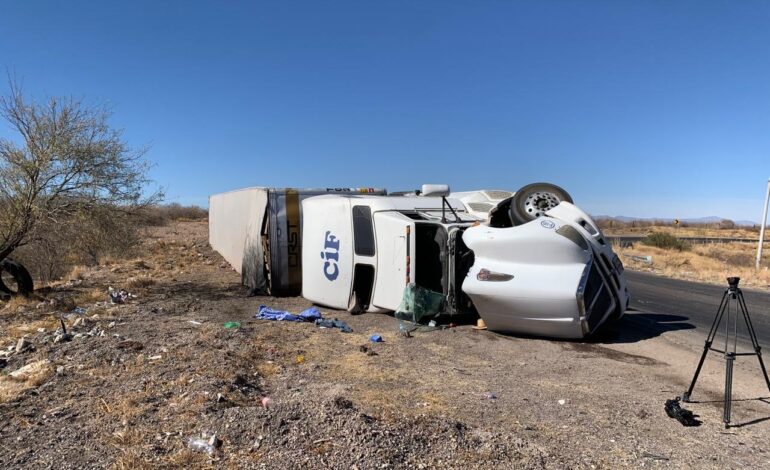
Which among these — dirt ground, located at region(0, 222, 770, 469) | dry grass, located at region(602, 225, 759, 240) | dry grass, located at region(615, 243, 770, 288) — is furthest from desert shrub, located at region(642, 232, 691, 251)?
dirt ground, located at region(0, 222, 770, 469)

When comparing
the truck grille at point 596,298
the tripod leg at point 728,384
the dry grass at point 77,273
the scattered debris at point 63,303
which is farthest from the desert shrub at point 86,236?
the tripod leg at point 728,384

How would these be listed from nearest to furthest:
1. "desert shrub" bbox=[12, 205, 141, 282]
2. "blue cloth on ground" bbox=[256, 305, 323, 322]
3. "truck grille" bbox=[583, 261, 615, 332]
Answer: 1. "truck grille" bbox=[583, 261, 615, 332]
2. "blue cloth on ground" bbox=[256, 305, 323, 322]
3. "desert shrub" bbox=[12, 205, 141, 282]

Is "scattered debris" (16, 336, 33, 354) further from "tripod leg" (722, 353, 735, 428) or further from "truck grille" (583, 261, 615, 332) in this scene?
"tripod leg" (722, 353, 735, 428)

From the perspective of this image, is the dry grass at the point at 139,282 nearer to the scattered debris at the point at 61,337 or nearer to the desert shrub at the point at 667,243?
the scattered debris at the point at 61,337

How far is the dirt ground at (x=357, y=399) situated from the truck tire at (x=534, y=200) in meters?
2.05

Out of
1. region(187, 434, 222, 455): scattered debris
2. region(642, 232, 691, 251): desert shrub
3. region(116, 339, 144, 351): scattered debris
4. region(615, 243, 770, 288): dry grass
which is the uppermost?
Answer: region(642, 232, 691, 251): desert shrub

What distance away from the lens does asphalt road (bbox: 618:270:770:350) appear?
8.58 metres

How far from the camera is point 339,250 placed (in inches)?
389

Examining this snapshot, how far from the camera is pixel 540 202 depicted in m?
8.66

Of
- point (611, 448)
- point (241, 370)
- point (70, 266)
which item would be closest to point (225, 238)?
point (70, 266)

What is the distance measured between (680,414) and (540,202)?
15.3 feet

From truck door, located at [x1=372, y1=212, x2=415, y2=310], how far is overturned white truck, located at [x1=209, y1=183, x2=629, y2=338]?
2 centimetres

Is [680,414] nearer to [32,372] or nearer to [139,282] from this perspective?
[32,372]

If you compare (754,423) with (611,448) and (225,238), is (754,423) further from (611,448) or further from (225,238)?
(225,238)
